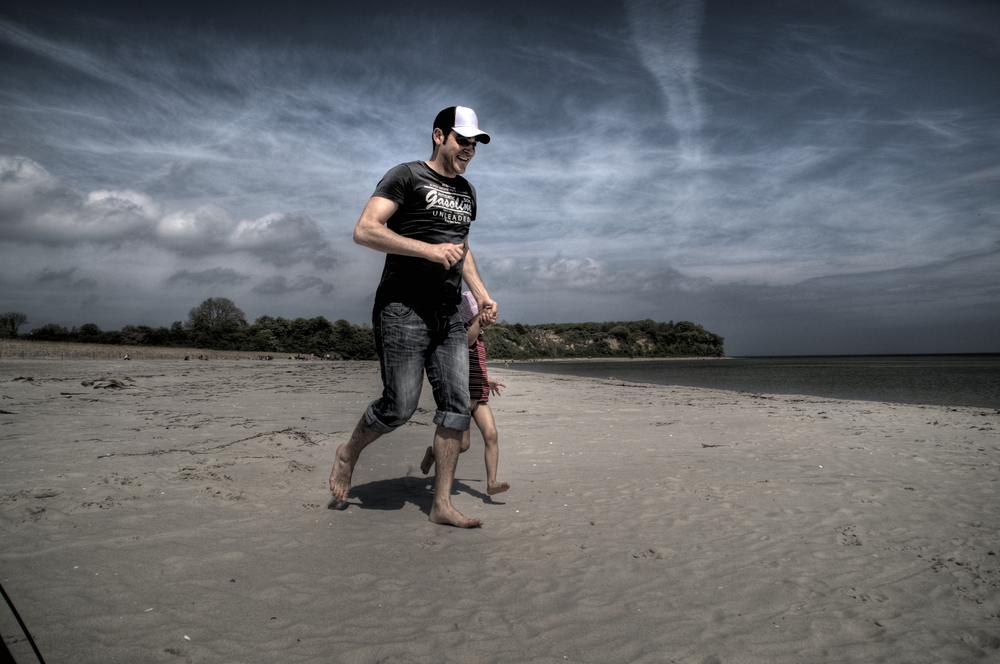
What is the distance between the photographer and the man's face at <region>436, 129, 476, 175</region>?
126 inches

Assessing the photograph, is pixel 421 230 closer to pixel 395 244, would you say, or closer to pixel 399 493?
pixel 395 244

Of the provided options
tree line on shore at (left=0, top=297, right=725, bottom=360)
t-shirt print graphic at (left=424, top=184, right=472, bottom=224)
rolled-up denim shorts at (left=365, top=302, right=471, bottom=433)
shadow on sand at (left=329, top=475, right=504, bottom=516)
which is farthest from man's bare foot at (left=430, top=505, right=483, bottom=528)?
tree line on shore at (left=0, top=297, right=725, bottom=360)

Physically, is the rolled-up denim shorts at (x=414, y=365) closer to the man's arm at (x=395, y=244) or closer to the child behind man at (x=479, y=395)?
the man's arm at (x=395, y=244)

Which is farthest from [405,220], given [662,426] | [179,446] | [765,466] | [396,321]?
[662,426]

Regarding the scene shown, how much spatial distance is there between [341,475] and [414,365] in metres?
0.90

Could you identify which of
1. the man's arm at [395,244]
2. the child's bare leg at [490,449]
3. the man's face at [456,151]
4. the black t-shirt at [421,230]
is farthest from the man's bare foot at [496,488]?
the man's face at [456,151]

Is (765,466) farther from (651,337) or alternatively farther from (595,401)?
(651,337)

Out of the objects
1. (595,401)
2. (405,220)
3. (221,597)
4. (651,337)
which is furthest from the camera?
(651,337)

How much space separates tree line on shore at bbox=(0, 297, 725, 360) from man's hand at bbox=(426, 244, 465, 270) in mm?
24088

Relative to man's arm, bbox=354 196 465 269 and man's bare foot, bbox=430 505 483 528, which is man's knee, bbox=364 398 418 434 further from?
man's arm, bbox=354 196 465 269

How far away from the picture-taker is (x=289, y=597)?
2223 mm

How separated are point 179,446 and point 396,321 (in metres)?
3.11

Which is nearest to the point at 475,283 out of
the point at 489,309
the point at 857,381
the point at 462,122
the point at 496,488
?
the point at 489,309

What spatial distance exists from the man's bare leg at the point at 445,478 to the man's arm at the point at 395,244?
106 cm
